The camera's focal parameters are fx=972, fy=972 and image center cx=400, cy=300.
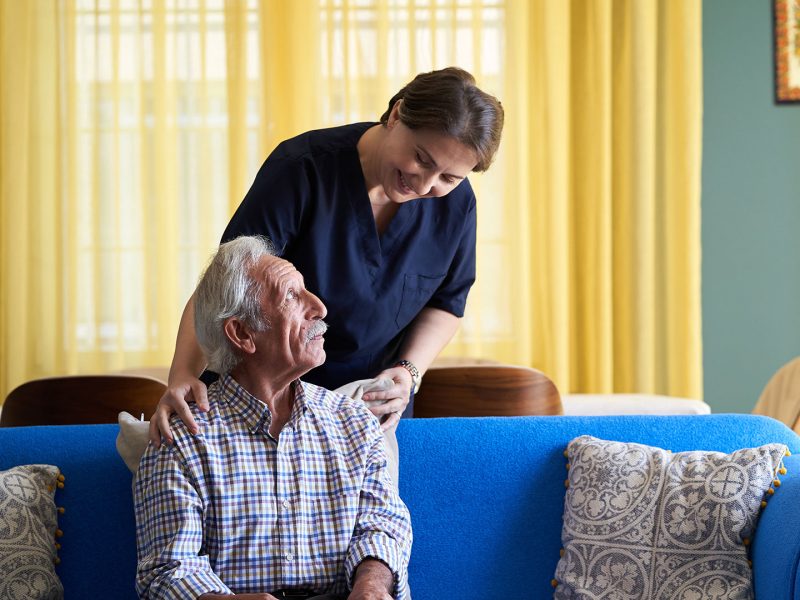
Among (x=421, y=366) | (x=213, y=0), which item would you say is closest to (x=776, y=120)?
(x=213, y=0)

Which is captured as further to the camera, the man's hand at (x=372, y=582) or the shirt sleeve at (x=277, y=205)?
the shirt sleeve at (x=277, y=205)

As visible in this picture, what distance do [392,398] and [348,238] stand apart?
0.35 meters

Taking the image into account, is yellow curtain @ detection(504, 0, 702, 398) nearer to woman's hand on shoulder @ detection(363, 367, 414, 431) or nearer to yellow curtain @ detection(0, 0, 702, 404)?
yellow curtain @ detection(0, 0, 702, 404)

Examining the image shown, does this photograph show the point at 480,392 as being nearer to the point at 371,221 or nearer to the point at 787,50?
the point at 371,221

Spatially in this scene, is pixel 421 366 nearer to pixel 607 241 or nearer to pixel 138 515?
pixel 138 515

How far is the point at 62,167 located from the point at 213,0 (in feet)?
3.50

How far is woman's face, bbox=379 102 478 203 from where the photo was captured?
71.8 inches

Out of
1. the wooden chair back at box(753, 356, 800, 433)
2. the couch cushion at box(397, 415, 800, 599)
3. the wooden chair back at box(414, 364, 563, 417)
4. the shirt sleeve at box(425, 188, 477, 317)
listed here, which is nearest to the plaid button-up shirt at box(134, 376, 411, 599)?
the couch cushion at box(397, 415, 800, 599)

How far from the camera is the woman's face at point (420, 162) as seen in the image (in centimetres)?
182

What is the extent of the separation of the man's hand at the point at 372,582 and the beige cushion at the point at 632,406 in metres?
1.59

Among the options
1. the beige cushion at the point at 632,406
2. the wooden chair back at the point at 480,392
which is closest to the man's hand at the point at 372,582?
the wooden chair back at the point at 480,392

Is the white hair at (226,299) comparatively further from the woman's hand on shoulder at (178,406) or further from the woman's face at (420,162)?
the woman's face at (420,162)

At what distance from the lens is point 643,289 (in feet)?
14.6

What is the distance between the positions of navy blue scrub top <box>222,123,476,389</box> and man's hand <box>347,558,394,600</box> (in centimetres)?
52
